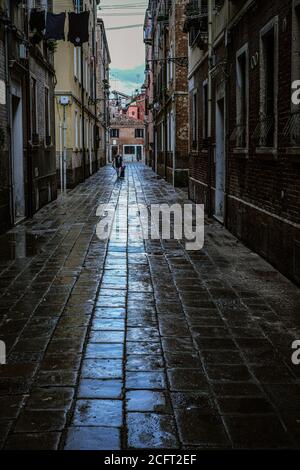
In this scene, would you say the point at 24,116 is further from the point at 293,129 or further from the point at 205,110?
the point at 293,129

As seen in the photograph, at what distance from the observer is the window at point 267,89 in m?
10.0

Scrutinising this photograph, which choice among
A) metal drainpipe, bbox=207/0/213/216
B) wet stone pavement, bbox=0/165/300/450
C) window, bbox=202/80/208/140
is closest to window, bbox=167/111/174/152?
window, bbox=202/80/208/140

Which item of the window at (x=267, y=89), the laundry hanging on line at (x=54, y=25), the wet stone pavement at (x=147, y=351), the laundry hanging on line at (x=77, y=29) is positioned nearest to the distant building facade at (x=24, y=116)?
the laundry hanging on line at (x=54, y=25)

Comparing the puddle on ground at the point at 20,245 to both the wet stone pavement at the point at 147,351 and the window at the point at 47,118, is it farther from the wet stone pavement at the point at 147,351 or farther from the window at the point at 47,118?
the window at the point at 47,118

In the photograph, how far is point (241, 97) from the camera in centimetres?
1246

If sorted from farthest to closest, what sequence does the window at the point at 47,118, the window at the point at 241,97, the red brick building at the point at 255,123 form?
the window at the point at 47,118 < the window at the point at 241,97 < the red brick building at the point at 255,123

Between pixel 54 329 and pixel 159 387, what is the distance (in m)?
1.79

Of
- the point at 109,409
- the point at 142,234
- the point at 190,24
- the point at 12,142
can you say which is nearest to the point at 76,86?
the point at 190,24

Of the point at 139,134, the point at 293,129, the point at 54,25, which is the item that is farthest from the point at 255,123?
the point at 139,134

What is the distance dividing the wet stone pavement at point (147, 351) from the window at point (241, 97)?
2607 mm

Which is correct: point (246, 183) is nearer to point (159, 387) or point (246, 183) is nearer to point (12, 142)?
point (12, 142)

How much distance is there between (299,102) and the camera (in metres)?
8.44

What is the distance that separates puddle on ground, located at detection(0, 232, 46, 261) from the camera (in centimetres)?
1048

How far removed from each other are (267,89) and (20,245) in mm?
4818
